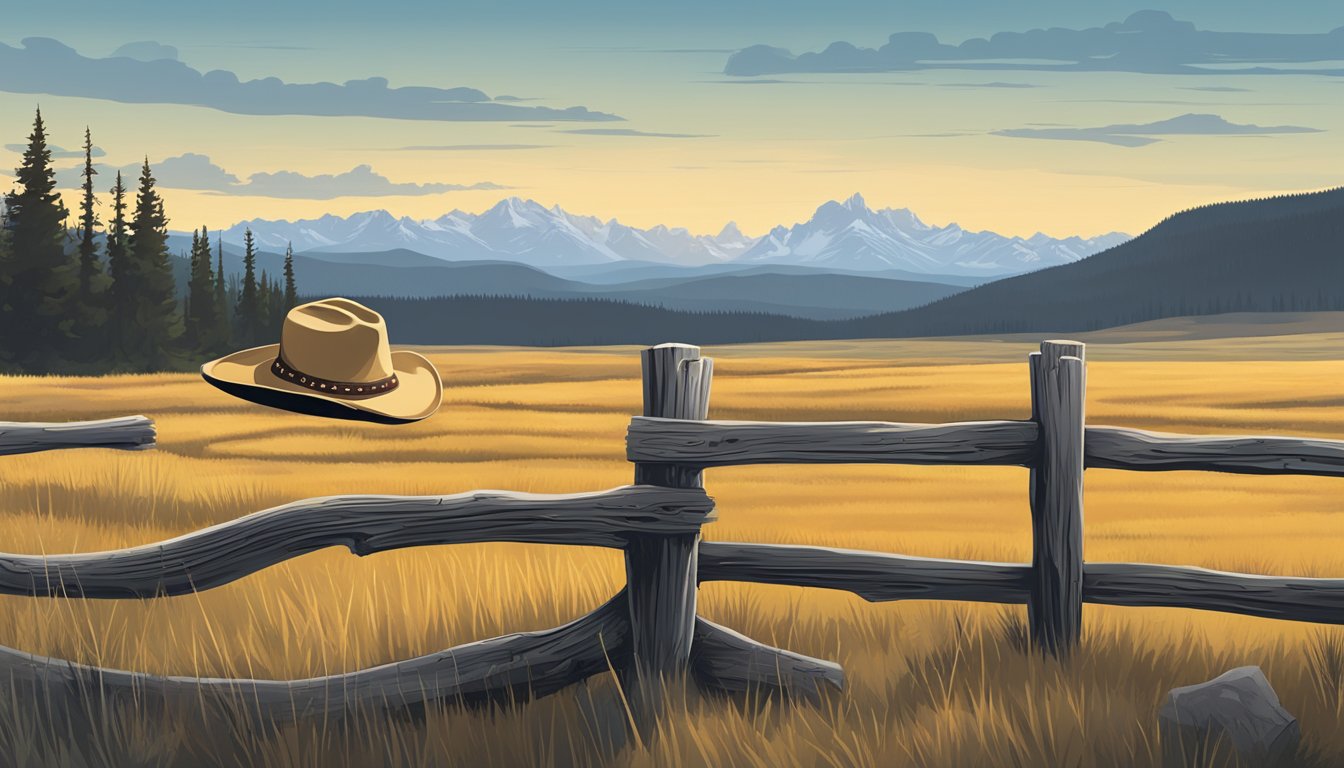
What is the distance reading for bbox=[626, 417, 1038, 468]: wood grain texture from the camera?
572cm

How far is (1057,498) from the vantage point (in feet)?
20.7

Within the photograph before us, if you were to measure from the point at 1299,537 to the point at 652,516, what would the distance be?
9.40 m

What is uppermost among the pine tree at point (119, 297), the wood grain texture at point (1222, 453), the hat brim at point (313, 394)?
the pine tree at point (119, 297)

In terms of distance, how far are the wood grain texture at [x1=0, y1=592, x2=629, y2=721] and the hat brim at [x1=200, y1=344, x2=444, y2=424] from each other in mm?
1375

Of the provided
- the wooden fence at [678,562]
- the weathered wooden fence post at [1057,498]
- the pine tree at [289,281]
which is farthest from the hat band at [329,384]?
the pine tree at [289,281]

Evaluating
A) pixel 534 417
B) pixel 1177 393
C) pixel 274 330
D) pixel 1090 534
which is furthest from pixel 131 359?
pixel 1090 534

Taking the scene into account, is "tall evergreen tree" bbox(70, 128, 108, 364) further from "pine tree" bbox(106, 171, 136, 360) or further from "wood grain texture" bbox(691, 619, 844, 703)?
"wood grain texture" bbox(691, 619, 844, 703)

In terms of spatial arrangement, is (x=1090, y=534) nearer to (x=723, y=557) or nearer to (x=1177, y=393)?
(x=723, y=557)

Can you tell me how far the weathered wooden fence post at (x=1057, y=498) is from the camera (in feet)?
20.4

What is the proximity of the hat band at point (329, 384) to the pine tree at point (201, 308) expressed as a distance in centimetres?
7993

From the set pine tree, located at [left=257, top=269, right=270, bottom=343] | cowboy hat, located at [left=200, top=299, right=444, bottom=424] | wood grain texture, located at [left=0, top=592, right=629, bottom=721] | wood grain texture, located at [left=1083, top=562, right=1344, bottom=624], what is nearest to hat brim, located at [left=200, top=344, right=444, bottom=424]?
cowboy hat, located at [left=200, top=299, right=444, bottom=424]

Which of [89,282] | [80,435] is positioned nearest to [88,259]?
[89,282]

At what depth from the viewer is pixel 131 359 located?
72000 millimetres

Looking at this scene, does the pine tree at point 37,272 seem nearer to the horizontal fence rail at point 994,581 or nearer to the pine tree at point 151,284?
the pine tree at point 151,284
